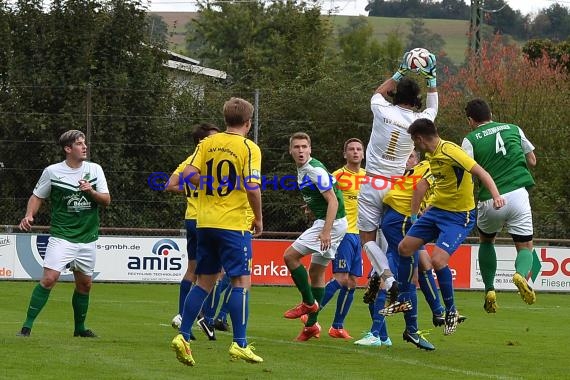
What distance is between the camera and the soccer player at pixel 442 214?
11.4m

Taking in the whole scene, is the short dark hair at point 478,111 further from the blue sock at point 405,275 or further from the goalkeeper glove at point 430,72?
the blue sock at point 405,275

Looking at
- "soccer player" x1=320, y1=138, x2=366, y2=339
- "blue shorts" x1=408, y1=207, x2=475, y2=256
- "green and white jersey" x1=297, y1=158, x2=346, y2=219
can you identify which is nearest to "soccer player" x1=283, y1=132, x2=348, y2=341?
"green and white jersey" x1=297, y1=158, x2=346, y2=219

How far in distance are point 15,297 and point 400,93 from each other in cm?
928

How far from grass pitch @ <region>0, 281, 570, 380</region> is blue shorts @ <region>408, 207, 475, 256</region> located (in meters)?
1.12

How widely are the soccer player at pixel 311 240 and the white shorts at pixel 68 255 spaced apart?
217 cm

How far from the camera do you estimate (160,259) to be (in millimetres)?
23531

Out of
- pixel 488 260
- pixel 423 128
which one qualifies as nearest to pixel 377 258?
pixel 488 260

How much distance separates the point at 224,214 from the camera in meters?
9.62

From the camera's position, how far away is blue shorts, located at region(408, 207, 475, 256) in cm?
1159

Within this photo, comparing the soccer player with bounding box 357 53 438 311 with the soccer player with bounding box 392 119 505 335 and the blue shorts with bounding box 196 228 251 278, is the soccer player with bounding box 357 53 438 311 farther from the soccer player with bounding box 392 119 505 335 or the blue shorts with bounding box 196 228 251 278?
the blue shorts with bounding box 196 228 251 278

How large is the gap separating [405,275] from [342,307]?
180cm

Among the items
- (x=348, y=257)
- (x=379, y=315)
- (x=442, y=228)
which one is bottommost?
(x=379, y=315)

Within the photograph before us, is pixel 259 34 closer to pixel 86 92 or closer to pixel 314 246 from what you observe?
pixel 86 92

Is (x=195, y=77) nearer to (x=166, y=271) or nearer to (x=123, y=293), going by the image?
(x=166, y=271)
